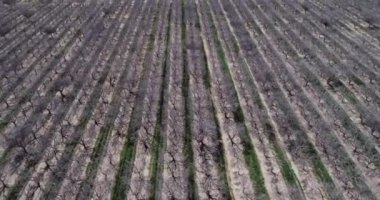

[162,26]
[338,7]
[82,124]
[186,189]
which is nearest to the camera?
[186,189]

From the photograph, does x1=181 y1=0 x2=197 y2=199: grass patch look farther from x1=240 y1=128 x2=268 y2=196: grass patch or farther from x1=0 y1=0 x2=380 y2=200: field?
x1=240 y1=128 x2=268 y2=196: grass patch

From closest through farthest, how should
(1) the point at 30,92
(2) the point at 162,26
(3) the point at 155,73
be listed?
(1) the point at 30,92 < (3) the point at 155,73 < (2) the point at 162,26

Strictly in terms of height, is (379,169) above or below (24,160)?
above

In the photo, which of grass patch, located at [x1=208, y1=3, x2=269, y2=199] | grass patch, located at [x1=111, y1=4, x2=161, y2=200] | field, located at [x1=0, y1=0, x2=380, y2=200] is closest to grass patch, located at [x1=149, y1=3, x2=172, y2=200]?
field, located at [x1=0, y1=0, x2=380, y2=200]

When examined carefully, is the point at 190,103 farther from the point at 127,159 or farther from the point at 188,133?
the point at 127,159

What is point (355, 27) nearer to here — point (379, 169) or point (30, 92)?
point (379, 169)

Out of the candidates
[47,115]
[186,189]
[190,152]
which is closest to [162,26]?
[47,115]

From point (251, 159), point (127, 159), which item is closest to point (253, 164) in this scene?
point (251, 159)

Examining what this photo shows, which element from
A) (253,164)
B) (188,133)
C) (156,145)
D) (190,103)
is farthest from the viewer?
(190,103)
